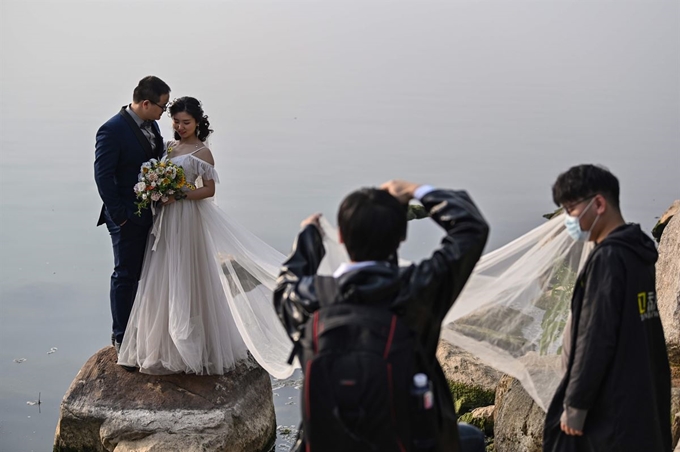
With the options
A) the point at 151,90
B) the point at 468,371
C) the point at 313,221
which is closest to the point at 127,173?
the point at 151,90

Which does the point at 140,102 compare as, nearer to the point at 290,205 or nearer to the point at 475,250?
the point at 475,250

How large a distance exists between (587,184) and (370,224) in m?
1.21

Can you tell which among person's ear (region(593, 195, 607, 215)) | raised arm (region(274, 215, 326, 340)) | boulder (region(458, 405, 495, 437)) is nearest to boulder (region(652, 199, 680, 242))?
boulder (region(458, 405, 495, 437))

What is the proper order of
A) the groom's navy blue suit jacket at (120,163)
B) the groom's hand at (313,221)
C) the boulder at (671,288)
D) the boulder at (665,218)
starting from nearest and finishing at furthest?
the groom's hand at (313,221)
the boulder at (671,288)
the groom's navy blue suit jacket at (120,163)
the boulder at (665,218)

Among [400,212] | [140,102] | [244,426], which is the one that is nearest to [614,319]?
[400,212]

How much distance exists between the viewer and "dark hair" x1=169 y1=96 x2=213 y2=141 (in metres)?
6.22

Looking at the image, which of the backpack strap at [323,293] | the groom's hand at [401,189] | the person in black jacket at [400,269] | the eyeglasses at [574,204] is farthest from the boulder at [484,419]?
the backpack strap at [323,293]

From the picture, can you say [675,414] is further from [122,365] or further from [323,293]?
[122,365]

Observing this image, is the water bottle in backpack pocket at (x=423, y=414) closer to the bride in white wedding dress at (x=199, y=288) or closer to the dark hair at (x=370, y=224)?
the dark hair at (x=370, y=224)

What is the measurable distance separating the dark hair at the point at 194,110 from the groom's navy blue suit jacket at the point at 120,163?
29 cm

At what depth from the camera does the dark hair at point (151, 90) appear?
6.13 m

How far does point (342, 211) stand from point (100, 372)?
412 centimetres

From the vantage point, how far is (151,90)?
242 inches

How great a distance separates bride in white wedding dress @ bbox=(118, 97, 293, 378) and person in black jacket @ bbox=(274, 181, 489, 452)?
3141 millimetres
